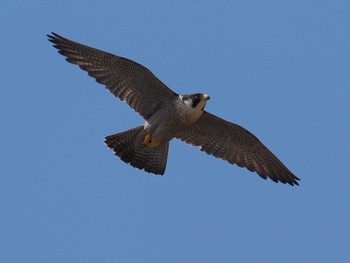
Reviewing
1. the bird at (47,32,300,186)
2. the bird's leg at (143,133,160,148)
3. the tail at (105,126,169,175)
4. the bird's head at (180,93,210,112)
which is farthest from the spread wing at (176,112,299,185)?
the bird's head at (180,93,210,112)

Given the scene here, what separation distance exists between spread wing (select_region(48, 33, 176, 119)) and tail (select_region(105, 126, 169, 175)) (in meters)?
0.49

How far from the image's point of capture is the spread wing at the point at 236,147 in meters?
16.4

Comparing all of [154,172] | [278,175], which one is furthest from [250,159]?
[154,172]

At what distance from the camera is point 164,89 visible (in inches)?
612

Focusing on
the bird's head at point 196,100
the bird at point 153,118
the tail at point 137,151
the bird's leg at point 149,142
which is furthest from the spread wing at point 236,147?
the bird's head at point 196,100

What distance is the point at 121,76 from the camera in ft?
51.3

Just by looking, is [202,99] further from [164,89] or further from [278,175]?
[278,175]

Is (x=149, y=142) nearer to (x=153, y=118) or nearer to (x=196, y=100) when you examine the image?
(x=153, y=118)

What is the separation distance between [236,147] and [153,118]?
6.28 feet

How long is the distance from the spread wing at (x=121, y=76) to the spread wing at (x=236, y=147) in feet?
3.41

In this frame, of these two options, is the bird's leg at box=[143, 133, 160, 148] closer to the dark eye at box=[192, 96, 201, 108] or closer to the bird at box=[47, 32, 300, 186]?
the bird at box=[47, 32, 300, 186]

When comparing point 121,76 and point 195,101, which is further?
point 121,76

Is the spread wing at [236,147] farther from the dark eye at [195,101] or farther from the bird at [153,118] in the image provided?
the dark eye at [195,101]

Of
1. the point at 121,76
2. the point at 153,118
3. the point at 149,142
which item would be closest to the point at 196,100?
the point at 153,118
